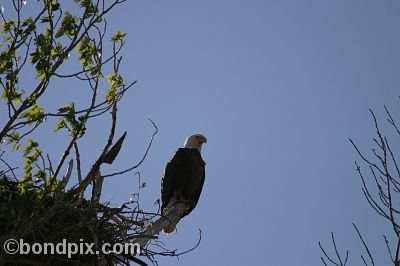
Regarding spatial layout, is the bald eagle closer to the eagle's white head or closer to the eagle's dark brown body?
the eagle's dark brown body

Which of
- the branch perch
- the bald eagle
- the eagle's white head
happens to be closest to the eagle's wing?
the bald eagle

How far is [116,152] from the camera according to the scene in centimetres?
453

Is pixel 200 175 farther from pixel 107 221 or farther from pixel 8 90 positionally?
pixel 8 90

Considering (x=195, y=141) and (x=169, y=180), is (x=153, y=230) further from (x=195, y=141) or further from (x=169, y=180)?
(x=195, y=141)

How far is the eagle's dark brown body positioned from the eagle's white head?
0.48 metres

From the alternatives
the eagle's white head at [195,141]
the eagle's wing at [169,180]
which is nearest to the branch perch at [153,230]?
the eagle's wing at [169,180]

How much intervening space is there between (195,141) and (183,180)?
0.98 m

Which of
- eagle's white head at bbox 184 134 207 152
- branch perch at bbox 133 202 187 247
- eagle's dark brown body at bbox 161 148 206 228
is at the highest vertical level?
eagle's white head at bbox 184 134 207 152

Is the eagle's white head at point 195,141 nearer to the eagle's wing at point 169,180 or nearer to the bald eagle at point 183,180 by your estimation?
the bald eagle at point 183,180

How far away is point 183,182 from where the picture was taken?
8.02m

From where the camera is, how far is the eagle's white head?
29.0ft

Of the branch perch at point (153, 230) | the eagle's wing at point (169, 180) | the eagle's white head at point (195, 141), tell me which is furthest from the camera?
the eagle's white head at point (195, 141)

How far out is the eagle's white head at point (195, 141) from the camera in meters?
8.85

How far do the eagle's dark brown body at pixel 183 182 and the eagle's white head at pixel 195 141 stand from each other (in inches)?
19.0
